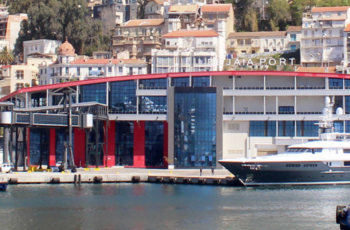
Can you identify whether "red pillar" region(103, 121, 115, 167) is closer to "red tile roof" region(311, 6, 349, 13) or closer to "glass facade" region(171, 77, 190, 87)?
"glass facade" region(171, 77, 190, 87)

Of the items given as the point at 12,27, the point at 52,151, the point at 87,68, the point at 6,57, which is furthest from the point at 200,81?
the point at 12,27

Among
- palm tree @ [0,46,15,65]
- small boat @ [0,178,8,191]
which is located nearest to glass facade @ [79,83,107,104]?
small boat @ [0,178,8,191]

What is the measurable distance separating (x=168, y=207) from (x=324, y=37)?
83911 mm

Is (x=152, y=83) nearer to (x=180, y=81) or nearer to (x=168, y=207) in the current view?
(x=180, y=81)

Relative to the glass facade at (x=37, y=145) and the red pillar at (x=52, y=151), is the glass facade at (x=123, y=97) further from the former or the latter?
the glass facade at (x=37, y=145)

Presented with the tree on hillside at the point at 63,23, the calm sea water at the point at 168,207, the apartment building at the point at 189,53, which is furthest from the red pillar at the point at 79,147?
the tree on hillside at the point at 63,23

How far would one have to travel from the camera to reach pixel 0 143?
11544cm

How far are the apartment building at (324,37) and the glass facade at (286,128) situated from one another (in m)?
43.5

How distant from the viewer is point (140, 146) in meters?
101

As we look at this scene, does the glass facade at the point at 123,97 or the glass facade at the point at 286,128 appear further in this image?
the glass facade at the point at 123,97

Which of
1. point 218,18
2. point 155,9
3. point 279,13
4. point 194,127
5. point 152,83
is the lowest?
point 194,127

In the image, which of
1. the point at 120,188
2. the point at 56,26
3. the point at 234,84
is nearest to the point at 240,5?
the point at 56,26

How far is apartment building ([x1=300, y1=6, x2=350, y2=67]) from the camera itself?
141 metres

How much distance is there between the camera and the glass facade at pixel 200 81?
101 m
